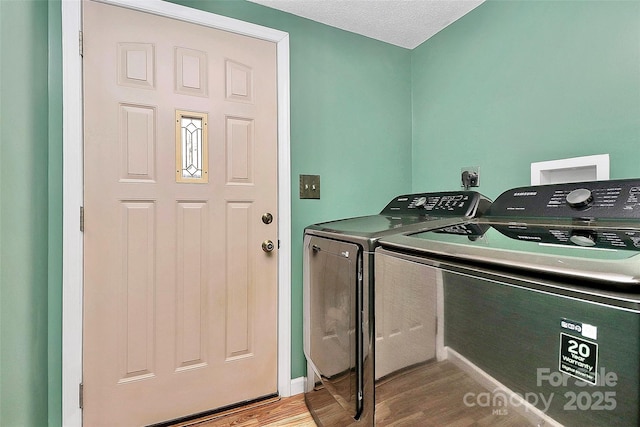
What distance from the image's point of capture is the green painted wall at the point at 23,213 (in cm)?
101

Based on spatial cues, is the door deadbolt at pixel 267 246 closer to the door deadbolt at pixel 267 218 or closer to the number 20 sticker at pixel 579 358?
the door deadbolt at pixel 267 218

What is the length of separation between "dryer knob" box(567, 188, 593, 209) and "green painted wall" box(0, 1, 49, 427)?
1891 millimetres

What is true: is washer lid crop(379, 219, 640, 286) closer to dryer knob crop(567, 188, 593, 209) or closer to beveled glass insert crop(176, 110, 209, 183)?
dryer knob crop(567, 188, 593, 209)

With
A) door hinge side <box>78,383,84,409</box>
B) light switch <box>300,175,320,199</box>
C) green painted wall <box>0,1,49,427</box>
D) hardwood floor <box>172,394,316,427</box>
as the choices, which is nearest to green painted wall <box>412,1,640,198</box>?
light switch <box>300,175,320,199</box>

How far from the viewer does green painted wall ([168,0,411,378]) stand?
1914 millimetres

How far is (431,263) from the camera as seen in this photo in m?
0.79

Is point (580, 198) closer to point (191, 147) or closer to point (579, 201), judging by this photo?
point (579, 201)

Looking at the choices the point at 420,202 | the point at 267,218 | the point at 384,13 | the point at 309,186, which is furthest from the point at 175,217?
the point at 384,13

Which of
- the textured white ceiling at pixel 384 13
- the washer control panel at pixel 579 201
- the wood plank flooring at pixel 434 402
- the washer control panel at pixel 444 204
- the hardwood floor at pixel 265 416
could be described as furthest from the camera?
the textured white ceiling at pixel 384 13

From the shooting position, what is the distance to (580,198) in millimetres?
1094

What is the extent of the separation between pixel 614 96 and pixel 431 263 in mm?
1187

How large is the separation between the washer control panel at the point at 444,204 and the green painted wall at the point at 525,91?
35 cm

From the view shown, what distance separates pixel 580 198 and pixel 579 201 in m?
0.02

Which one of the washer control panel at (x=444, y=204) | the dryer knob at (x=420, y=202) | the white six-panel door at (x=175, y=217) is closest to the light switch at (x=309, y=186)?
the white six-panel door at (x=175, y=217)
